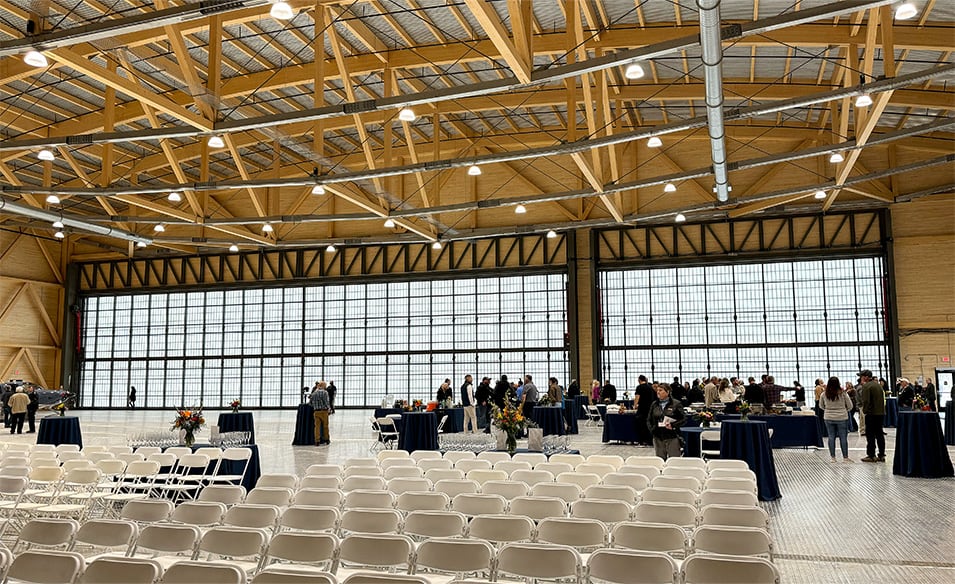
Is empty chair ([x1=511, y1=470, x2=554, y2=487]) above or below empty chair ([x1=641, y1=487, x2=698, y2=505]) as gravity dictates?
below

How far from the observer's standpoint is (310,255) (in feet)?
122

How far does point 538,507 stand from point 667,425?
7297 mm

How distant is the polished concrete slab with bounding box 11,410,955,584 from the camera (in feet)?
24.0

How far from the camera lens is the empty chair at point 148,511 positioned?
22.3ft

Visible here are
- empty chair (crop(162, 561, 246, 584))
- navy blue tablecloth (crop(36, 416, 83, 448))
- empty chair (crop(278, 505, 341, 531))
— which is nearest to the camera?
empty chair (crop(162, 561, 246, 584))

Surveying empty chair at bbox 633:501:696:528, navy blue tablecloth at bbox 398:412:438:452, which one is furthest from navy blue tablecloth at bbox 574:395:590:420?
empty chair at bbox 633:501:696:528

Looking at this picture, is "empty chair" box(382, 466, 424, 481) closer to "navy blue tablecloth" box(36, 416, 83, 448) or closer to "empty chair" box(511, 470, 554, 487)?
"empty chair" box(511, 470, 554, 487)

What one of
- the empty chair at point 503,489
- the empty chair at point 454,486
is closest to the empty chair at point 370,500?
the empty chair at point 454,486

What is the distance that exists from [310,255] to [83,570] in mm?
33333

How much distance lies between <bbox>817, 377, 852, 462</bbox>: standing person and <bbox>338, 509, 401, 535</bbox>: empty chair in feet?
37.2

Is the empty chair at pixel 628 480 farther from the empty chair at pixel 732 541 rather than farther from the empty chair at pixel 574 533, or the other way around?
the empty chair at pixel 732 541

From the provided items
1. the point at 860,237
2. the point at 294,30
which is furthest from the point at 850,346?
the point at 294,30

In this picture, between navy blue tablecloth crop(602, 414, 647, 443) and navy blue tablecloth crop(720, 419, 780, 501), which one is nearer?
navy blue tablecloth crop(720, 419, 780, 501)

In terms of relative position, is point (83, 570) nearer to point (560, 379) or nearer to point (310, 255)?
point (560, 379)
